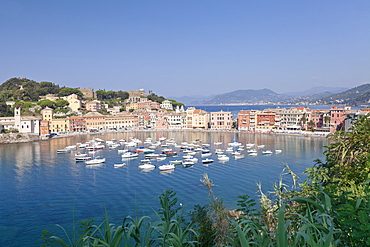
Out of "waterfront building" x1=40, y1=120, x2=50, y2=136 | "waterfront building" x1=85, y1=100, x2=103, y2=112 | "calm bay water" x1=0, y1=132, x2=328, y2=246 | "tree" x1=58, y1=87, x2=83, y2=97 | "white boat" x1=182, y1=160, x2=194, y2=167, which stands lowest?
"calm bay water" x1=0, y1=132, x2=328, y2=246

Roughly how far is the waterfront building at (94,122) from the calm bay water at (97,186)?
50.4 feet

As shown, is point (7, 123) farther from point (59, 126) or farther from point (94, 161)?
point (94, 161)

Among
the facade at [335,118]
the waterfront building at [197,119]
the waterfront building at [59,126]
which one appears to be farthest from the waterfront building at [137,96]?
the facade at [335,118]

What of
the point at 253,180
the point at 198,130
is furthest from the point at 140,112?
the point at 253,180

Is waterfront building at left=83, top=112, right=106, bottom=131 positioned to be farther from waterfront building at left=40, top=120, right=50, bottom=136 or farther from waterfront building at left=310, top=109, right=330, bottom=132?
waterfront building at left=310, top=109, right=330, bottom=132

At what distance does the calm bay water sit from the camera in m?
8.90

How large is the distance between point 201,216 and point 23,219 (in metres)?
8.07

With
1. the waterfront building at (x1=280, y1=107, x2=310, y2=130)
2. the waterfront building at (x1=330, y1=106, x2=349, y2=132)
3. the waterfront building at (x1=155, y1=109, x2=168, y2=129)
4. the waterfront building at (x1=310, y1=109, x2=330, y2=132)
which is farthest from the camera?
the waterfront building at (x1=155, y1=109, x2=168, y2=129)

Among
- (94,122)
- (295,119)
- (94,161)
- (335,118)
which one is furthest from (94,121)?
(335,118)

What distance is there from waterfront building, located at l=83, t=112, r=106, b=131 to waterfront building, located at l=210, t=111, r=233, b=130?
13.5m

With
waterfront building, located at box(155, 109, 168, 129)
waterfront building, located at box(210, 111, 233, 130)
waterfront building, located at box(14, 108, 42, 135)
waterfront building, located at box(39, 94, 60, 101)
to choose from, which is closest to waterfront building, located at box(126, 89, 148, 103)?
waterfront building, located at box(39, 94, 60, 101)

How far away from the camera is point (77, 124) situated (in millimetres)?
34500

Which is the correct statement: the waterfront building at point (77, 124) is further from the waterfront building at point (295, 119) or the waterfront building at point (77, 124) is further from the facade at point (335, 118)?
the facade at point (335, 118)

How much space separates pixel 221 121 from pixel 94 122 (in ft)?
50.6
